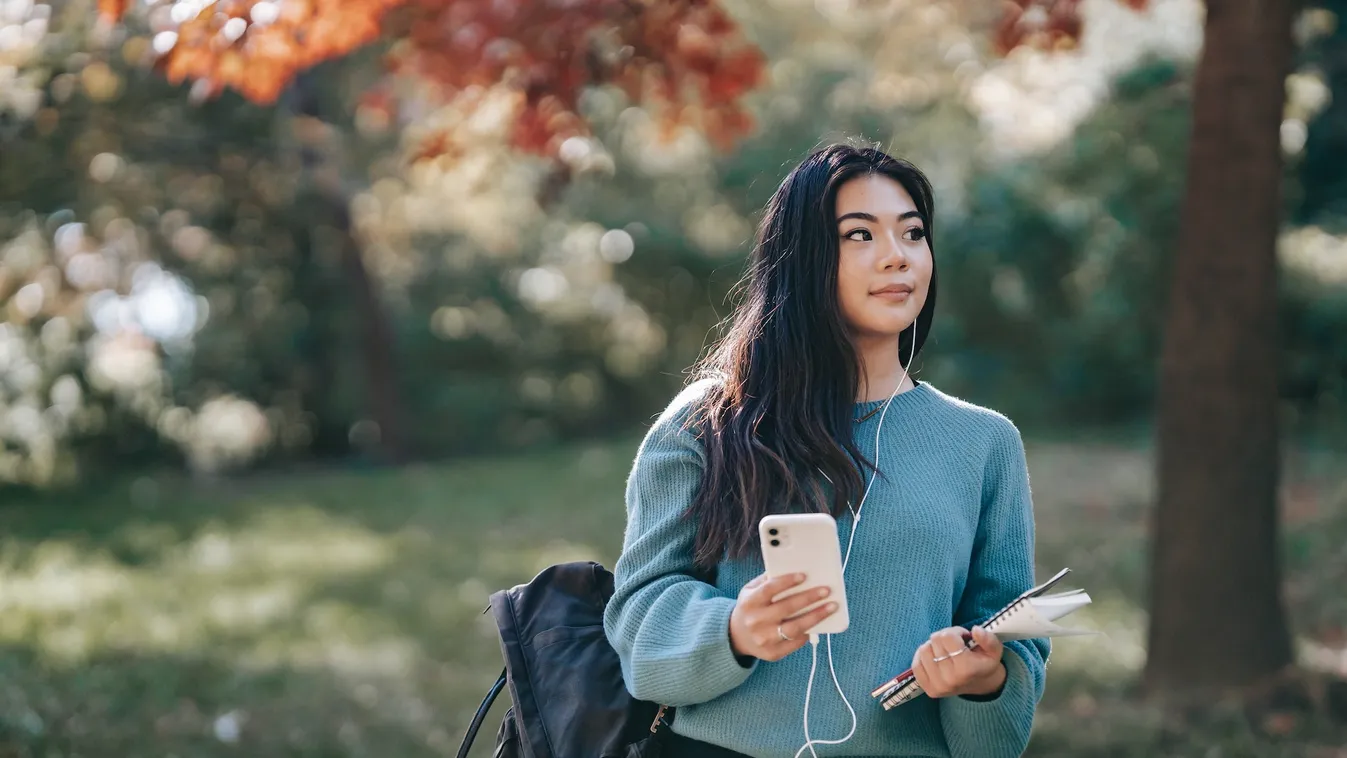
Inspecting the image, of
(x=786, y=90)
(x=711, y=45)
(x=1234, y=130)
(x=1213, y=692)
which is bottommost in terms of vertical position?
(x=1213, y=692)

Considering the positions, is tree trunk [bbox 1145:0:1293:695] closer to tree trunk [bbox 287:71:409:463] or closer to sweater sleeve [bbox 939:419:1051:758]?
sweater sleeve [bbox 939:419:1051:758]

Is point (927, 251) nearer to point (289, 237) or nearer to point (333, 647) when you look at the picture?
point (333, 647)

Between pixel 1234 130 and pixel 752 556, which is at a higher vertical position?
pixel 1234 130

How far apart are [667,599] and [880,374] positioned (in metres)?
0.58

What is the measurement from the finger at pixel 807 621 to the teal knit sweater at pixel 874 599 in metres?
0.12

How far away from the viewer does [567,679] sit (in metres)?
2.39

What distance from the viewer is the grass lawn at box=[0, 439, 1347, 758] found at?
5.36 meters

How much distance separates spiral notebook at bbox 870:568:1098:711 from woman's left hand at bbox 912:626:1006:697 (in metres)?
0.02

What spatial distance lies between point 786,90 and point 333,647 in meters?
12.7

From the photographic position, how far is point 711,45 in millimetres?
5453

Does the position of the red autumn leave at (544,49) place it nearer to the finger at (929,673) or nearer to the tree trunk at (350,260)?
the finger at (929,673)

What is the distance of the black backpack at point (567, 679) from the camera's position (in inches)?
92.1

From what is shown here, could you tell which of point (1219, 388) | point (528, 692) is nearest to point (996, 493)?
point (528, 692)

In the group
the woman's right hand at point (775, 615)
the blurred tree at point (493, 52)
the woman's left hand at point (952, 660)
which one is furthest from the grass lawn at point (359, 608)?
the woman's right hand at point (775, 615)
